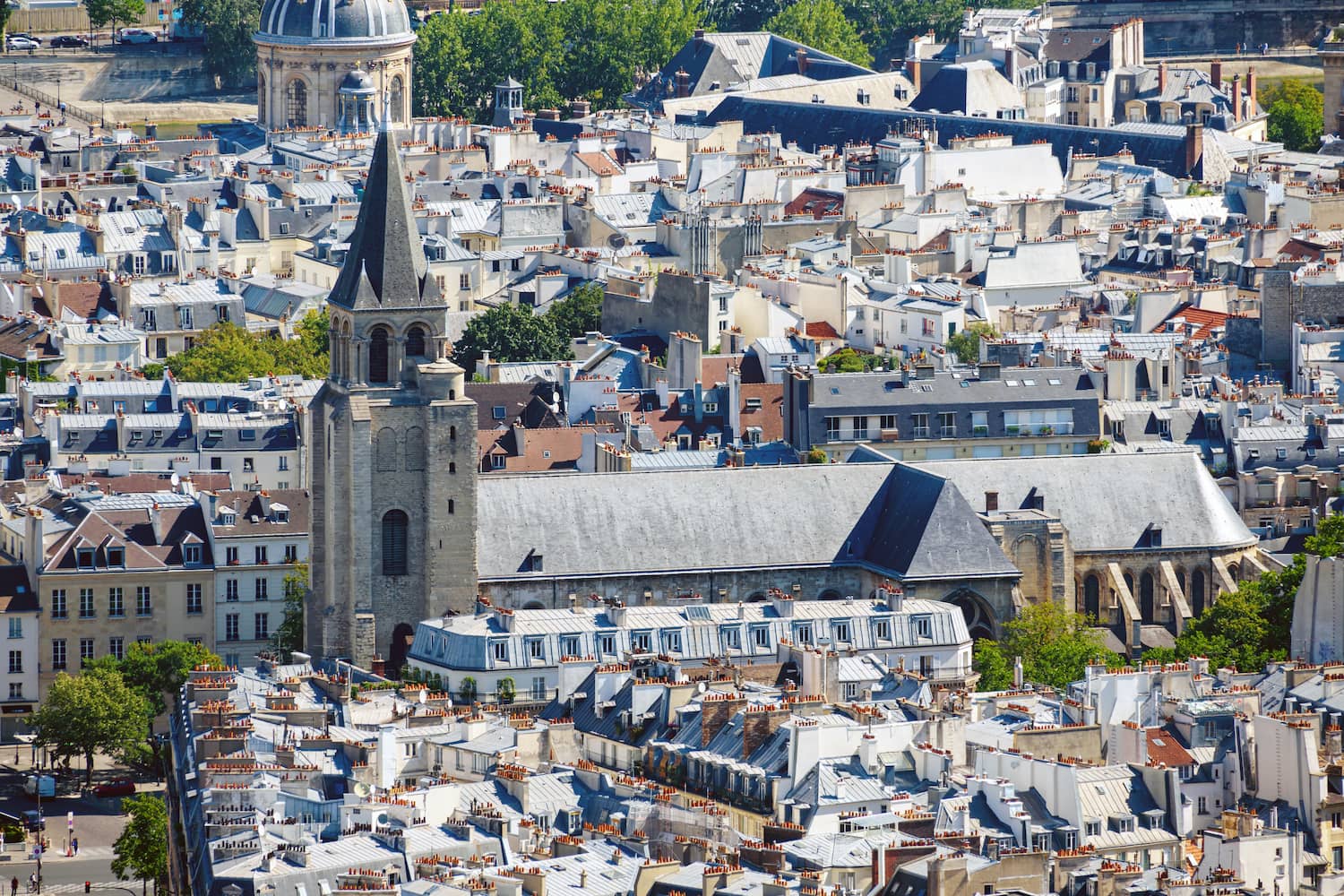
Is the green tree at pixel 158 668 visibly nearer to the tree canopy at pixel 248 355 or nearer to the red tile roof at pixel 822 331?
the tree canopy at pixel 248 355

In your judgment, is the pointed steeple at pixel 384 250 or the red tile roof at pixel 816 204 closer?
the pointed steeple at pixel 384 250

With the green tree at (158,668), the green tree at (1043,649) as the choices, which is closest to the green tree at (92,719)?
the green tree at (158,668)

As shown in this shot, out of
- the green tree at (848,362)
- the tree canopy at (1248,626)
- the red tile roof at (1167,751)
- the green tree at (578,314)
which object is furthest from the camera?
the green tree at (578,314)

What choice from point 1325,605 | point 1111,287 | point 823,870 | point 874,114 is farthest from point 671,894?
point 874,114

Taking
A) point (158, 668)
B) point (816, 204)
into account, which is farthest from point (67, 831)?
point (816, 204)

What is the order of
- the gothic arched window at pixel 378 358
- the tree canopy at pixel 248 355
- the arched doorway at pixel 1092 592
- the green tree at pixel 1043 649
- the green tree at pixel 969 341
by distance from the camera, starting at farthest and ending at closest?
the tree canopy at pixel 248 355 < the green tree at pixel 969 341 < the arched doorway at pixel 1092 592 < the gothic arched window at pixel 378 358 < the green tree at pixel 1043 649

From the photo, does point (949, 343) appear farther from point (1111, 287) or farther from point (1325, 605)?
point (1325, 605)

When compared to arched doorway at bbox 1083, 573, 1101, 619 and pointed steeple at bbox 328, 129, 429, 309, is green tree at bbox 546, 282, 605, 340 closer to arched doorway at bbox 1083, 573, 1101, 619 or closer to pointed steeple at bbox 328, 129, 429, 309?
arched doorway at bbox 1083, 573, 1101, 619
